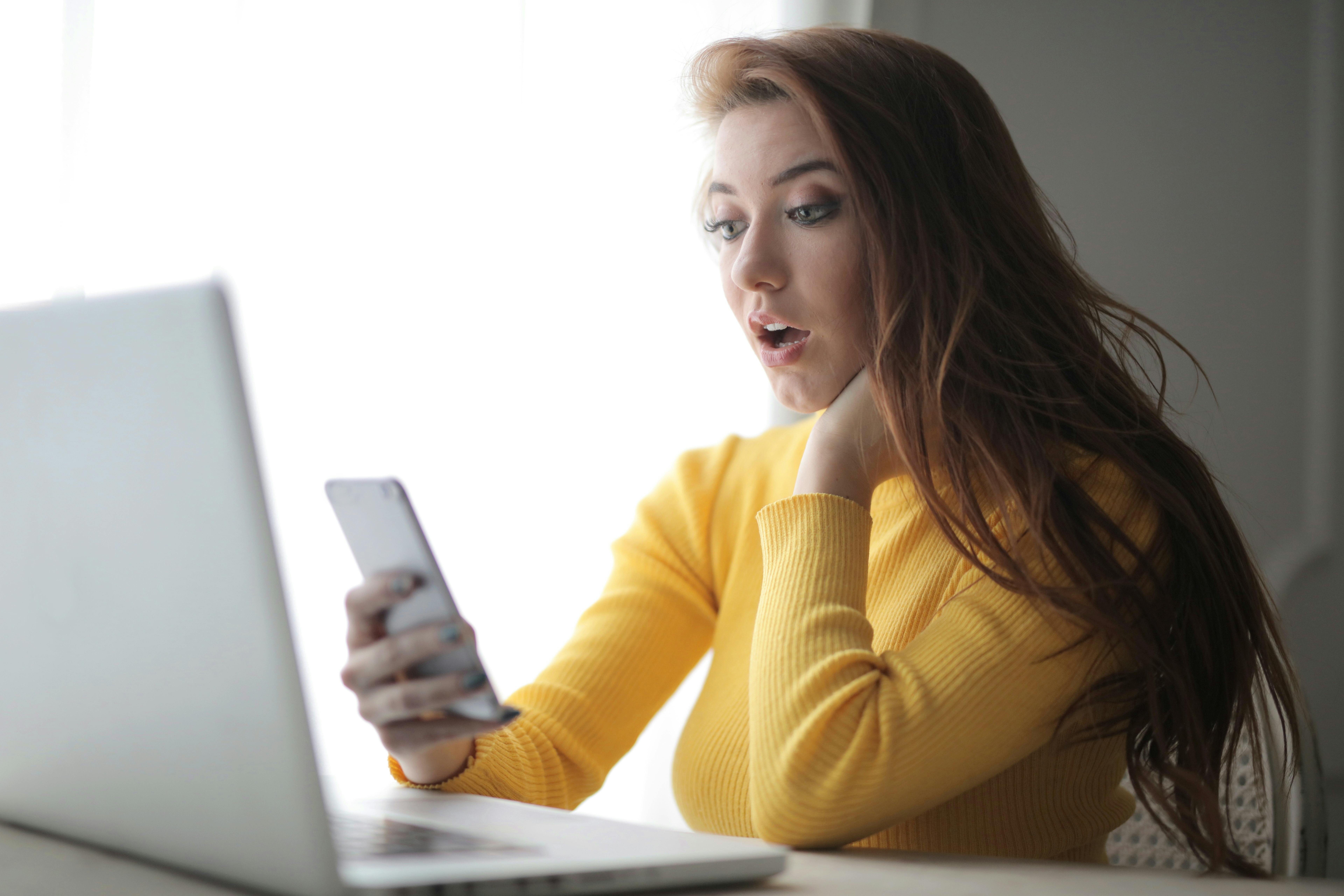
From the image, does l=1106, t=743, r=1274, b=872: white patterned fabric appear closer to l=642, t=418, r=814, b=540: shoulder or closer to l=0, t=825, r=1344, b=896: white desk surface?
l=0, t=825, r=1344, b=896: white desk surface

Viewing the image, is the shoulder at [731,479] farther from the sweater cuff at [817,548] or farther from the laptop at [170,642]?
the laptop at [170,642]

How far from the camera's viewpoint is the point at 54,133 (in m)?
1.30

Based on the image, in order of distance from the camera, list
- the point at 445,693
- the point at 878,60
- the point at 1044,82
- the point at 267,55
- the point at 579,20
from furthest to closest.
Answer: the point at 1044,82 < the point at 579,20 < the point at 267,55 < the point at 878,60 < the point at 445,693

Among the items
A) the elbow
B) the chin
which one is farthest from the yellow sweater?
the chin

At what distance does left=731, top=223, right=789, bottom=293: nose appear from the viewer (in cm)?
105

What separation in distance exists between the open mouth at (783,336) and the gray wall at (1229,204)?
1.20 m

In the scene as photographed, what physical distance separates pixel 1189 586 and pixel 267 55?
1.39 m

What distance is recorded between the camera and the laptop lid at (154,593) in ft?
1.27

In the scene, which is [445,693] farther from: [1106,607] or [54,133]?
[54,133]

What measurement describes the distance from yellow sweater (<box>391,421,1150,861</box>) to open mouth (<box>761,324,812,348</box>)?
0.19m

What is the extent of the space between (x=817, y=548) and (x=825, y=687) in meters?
0.14

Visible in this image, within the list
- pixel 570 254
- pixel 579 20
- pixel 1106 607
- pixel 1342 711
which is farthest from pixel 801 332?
pixel 1342 711

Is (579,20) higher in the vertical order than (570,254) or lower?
higher

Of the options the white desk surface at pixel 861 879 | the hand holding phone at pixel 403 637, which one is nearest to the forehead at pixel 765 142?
the hand holding phone at pixel 403 637
